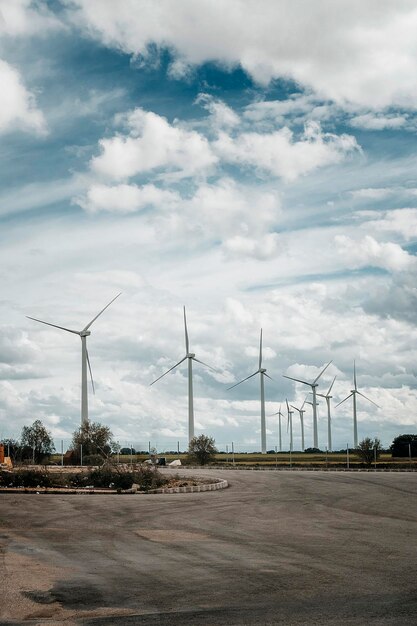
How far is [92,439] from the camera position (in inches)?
3125

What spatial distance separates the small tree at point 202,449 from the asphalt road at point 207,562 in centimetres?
5080

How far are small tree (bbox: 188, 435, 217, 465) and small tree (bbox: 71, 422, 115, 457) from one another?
8.94 m

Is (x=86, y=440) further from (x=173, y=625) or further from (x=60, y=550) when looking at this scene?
(x=173, y=625)

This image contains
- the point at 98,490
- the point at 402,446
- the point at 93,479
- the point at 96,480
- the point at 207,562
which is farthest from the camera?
the point at 402,446

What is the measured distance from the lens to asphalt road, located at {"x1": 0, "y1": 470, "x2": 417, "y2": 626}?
11.0 meters

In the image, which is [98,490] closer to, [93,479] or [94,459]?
[93,479]

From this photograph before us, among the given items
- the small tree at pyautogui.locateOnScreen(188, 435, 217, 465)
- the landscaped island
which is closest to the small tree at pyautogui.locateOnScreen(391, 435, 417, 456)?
the small tree at pyautogui.locateOnScreen(188, 435, 217, 465)

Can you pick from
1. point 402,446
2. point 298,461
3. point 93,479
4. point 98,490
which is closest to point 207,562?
point 98,490

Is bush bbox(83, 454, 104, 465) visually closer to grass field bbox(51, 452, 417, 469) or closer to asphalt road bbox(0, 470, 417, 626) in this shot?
grass field bbox(51, 452, 417, 469)

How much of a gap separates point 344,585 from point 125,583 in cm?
390

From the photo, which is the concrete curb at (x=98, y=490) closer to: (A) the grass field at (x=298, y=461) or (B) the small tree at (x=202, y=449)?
(A) the grass field at (x=298, y=461)

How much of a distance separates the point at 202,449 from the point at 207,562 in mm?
66620

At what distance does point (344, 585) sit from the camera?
43.2ft

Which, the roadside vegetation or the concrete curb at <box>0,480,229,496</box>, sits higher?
the roadside vegetation
